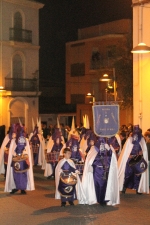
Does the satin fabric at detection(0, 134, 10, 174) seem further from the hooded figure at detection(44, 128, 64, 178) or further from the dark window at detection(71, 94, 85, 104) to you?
the dark window at detection(71, 94, 85, 104)

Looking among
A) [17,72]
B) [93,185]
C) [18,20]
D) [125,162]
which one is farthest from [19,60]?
[93,185]

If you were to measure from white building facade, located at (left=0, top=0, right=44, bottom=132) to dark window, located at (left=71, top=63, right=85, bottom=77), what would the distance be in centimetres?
631

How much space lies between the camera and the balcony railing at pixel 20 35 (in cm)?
3794

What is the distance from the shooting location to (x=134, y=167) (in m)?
14.7

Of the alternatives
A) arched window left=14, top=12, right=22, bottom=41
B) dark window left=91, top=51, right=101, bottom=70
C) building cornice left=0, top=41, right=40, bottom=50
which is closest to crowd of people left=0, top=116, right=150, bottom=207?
building cornice left=0, top=41, right=40, bottom=50

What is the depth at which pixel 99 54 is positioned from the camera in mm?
43094

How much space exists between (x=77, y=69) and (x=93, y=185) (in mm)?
33675

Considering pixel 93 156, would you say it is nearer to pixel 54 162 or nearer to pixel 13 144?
pixel 13 144

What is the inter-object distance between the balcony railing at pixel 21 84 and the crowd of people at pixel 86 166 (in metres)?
18.5

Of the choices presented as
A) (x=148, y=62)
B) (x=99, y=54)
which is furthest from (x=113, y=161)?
(x=99, y=54)

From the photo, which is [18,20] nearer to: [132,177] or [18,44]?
[18,44]

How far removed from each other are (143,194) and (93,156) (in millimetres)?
2808

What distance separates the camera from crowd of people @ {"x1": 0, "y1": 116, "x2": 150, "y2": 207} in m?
12.7

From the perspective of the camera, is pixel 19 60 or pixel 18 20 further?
pixel 19 60
